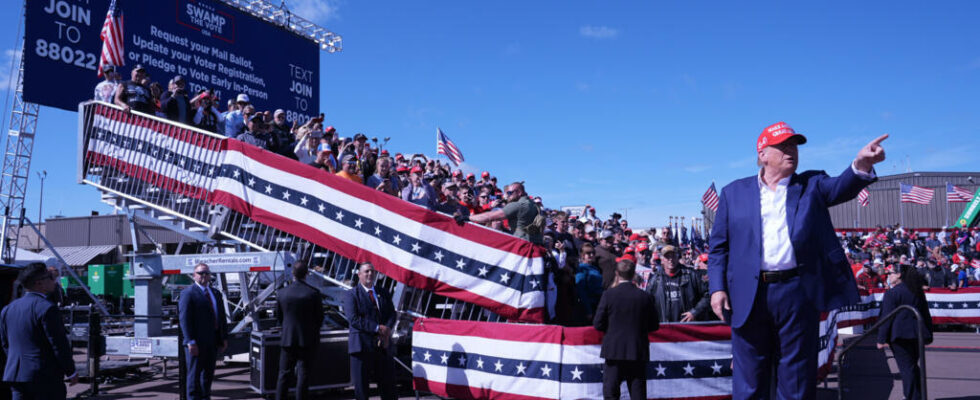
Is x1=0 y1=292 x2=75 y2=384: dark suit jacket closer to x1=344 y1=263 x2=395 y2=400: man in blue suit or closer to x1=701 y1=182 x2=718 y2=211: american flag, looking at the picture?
x1=344 y1=263 x2=395 y2=400: man in blue suit

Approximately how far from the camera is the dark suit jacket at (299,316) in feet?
26.4

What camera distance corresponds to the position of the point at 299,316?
26.5ft

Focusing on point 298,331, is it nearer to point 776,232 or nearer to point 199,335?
point 199,335

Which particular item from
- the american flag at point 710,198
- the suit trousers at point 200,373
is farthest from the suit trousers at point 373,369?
the american flag at point 710,198

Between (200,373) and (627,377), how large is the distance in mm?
4917

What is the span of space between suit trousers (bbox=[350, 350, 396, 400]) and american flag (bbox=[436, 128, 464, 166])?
13.7 meters

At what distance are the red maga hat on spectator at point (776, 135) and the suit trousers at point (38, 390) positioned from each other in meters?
6.15

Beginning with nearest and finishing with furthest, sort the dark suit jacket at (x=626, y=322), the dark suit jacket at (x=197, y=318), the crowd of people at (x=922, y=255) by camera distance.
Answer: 1. the dark suit jacket at (x=626, y=322)
2. the dark suit jacket at (x=197, y=318)
3. the crowd of people at (x=922, y=255)

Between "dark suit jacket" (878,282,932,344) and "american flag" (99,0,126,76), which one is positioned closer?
"dark suit jacket" (878,282,932,344)

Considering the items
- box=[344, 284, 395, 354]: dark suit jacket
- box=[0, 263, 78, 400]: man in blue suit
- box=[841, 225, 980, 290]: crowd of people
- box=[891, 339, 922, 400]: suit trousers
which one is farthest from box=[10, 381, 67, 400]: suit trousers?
box=[841, 225, 980, 290]: crowd of people

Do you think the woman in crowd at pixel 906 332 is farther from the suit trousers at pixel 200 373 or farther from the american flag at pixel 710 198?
the american flag at pixel 710 198

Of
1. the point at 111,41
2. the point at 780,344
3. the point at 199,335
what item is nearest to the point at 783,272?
the point at 780,344

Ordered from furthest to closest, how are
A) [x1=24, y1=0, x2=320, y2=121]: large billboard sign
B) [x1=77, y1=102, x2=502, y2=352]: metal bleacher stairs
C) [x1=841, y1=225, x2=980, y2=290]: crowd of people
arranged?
[x1=841, y1=225, x2=980, y2=290]: crowd of people
[x1=24, y1=0, x2=320, y2=121]: large billboard sign
[x1=77, y1=102, x2=502, y2=352]: metal bleacher stairs

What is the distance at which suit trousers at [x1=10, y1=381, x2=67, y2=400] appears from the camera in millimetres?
6094
